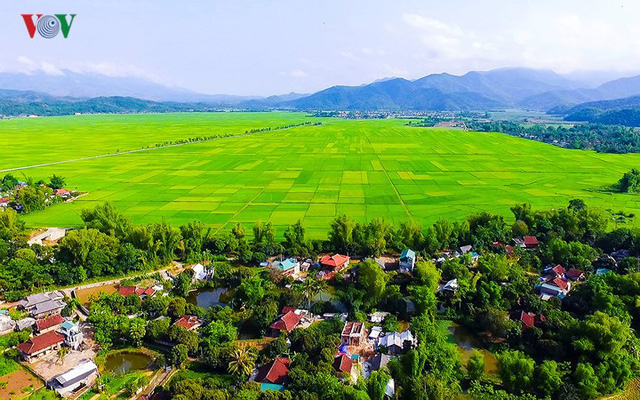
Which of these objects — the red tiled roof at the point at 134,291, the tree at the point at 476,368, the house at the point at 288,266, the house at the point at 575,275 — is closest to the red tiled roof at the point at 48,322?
the red tiled roof at the point at 134,291

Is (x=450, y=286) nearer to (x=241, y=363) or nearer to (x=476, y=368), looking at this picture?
(x=476, y=368)

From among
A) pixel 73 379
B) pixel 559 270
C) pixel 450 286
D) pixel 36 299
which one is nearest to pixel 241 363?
pixel 73 379

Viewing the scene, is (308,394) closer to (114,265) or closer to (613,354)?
(613,354)

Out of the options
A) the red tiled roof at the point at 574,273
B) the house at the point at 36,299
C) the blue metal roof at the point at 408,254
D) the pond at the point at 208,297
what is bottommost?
the pond at the point at 208,297

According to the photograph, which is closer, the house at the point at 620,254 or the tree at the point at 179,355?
the tree at the point at 179,355

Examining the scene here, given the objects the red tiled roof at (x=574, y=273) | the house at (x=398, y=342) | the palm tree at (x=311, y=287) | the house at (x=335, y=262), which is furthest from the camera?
the house at (x=335, y=262)

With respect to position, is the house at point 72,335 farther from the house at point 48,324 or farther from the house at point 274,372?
the house at point 274,372
